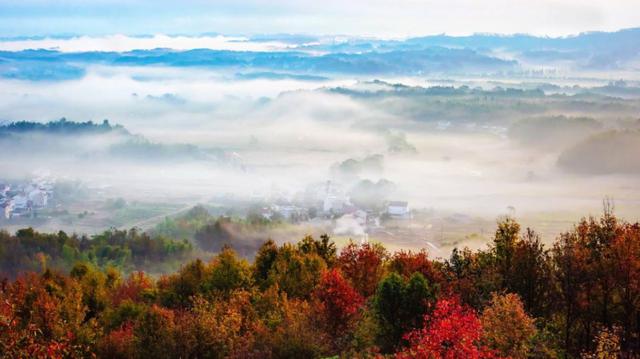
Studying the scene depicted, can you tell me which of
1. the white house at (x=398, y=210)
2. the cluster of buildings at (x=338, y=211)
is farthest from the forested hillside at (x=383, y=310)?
the white house at (x=398, y=210)

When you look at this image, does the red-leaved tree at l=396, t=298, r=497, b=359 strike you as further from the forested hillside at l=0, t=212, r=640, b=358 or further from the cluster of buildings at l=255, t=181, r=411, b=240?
the cluster of buildings at l=255, t=181, r=411, b=240

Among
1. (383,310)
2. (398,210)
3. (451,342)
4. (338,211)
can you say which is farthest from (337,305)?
(338,211)

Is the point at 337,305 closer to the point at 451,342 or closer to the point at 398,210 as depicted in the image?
the point at 451,342

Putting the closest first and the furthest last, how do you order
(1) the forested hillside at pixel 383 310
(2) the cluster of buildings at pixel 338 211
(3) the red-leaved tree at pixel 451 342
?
(3) the red-leaved tree at pixel 451 342
(1) the forested hillside at pixel 383 310
(2) the cluster of buildings at pixel 338 211

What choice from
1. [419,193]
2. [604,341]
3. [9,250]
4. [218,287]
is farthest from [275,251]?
[419,193]

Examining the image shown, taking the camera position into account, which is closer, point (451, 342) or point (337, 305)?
point (451, 342)

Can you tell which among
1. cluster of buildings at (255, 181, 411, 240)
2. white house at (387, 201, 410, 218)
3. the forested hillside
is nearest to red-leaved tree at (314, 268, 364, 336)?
the forested hillside

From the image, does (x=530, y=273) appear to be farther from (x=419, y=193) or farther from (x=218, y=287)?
(x=419, y=193)

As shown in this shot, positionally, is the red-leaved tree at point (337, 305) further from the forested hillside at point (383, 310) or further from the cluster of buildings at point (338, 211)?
the cluster of buildings at point (338, 211)
